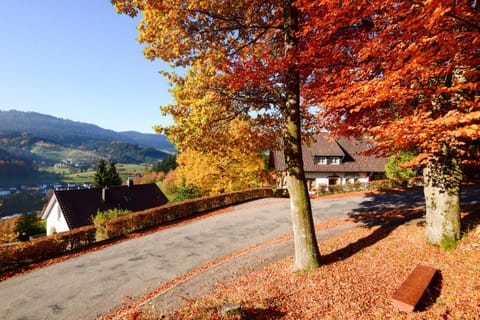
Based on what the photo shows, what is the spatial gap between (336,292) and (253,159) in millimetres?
17927

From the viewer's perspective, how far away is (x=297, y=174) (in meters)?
7.32

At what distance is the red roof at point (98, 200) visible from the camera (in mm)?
28052

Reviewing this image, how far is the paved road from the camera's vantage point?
26.9 ft

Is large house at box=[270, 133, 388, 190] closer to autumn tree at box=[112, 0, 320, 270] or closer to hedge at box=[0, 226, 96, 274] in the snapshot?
hedge at box=[0, 226, 96, 274]

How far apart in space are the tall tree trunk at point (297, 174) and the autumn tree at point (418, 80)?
672 mm

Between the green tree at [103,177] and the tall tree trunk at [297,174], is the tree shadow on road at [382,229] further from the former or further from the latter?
the green tree at [103,177]

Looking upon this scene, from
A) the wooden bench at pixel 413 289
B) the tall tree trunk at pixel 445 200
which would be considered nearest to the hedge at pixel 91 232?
the wooden bench at pixel 413 289

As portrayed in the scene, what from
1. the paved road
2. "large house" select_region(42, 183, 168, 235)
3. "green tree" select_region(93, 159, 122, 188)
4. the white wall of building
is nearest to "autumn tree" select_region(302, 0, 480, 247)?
the paved road

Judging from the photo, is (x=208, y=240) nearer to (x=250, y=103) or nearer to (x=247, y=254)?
(x=247, y=254)

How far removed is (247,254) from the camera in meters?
10.5

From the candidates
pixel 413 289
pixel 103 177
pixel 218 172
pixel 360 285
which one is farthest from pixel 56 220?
pixel 413 289

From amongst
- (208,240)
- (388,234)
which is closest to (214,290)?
(208,240)

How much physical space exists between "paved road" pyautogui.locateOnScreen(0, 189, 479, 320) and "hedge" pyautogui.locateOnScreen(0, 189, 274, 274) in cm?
160

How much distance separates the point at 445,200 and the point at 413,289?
322 centimetres
